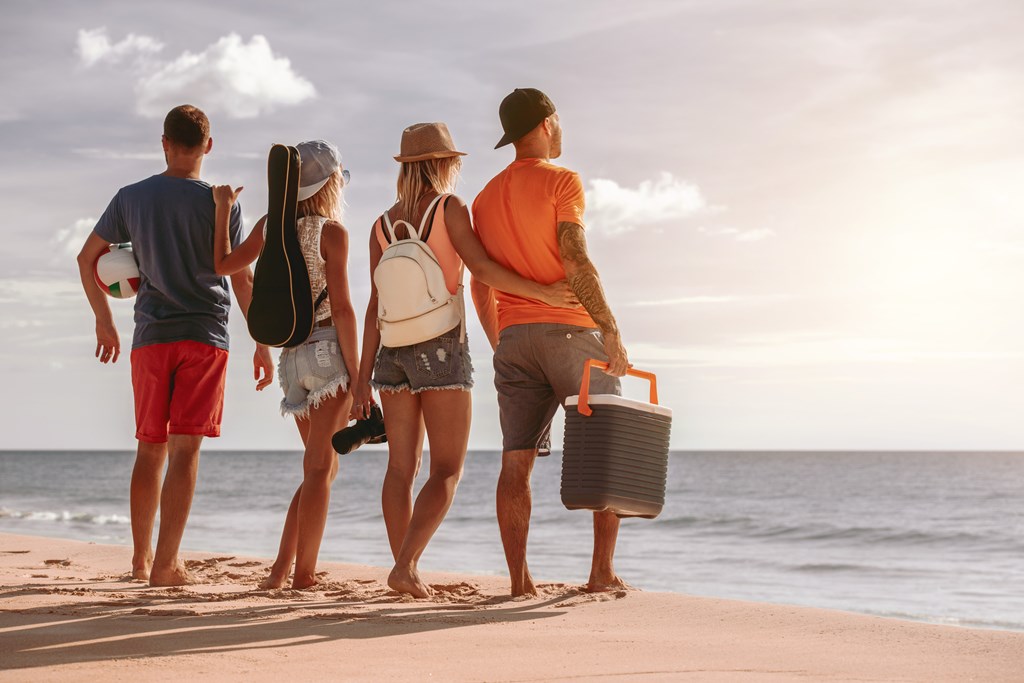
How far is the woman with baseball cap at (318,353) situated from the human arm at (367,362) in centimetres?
8

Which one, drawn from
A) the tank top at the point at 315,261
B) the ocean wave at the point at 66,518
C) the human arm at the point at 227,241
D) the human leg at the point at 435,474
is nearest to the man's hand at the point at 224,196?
the human arm at the point at 227,241

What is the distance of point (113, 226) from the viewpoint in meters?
4.91

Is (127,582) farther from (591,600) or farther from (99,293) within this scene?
(591,600)

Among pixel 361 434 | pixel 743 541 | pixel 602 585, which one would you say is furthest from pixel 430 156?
pixel 743 541

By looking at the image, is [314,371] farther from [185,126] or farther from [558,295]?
[185,126]

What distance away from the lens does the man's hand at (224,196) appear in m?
4.72

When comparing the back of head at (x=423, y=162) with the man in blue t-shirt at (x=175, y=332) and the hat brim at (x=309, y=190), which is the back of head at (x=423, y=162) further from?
the man in blue t-shirt at (x=175, y=332)

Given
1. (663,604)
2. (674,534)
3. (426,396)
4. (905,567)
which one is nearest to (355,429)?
(426,396)

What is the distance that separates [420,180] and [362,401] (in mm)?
977

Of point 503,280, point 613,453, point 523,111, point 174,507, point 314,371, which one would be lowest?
point 174,507

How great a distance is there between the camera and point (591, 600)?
4.25m

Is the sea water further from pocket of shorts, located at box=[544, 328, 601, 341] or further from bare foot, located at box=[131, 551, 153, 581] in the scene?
pocket of shorts, located at box=[544, 328, 601, 341]

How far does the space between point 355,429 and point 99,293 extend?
1.61 m

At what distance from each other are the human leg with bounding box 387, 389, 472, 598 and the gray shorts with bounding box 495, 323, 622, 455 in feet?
0.61
